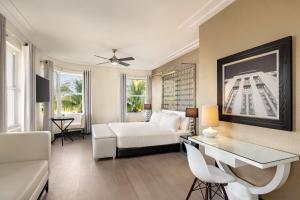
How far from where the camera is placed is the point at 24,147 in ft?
7.55

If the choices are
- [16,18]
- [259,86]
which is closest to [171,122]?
[259,86]

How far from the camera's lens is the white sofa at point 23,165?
1.54m

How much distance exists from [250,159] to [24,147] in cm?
273

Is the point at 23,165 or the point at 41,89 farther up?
the point at 41,89

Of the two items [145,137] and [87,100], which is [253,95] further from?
[87,100]

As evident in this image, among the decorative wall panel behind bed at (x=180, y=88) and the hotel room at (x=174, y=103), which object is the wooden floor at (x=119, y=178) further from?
the decorative wall panel behind bed at (x=180, y=88)

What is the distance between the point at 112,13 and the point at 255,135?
2706mm

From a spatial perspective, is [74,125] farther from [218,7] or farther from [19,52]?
[218,7]

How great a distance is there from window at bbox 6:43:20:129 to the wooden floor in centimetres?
118

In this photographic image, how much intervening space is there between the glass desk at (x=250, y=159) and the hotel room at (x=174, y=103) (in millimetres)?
12

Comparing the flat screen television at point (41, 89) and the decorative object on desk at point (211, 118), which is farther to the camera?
the flat screen television at point (41, 89)

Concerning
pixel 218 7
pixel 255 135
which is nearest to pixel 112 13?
pixel 218 7

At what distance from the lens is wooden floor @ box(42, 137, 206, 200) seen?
2352 millimetres

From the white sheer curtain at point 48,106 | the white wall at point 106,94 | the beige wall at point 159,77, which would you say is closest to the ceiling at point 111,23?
the beige wall at point 159,77
